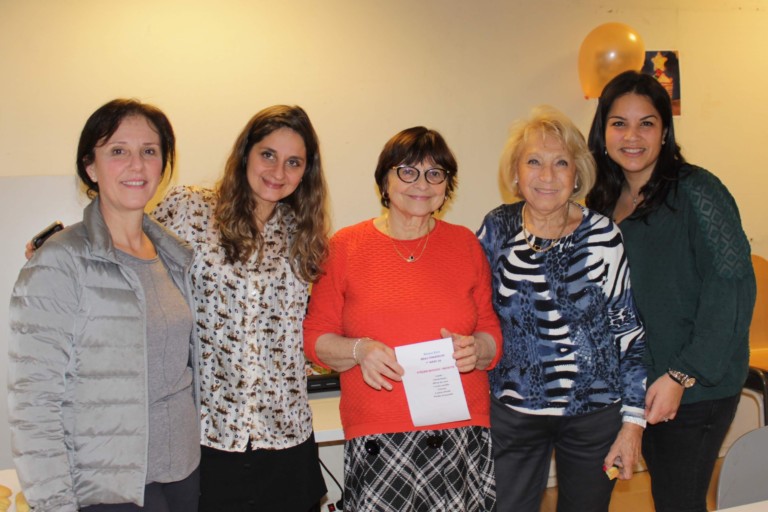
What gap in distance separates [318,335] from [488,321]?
0.58m

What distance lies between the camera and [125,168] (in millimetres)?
1785

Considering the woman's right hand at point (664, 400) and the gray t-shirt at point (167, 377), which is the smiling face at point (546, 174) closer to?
the woman's right hand at point (664, 400)

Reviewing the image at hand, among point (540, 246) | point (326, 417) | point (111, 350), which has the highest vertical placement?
point (540, 246)

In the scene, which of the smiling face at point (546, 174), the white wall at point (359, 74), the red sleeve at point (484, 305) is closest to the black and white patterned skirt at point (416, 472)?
the red sleeve at point (484, 305)

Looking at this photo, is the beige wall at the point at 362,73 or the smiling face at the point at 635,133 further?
the beige wall at the point at 362,73

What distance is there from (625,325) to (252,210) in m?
1.30

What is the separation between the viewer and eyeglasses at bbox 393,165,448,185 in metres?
2.10

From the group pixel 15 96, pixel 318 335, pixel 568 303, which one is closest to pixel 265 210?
pixel 318 335

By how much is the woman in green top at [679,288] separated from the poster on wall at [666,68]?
236 cm

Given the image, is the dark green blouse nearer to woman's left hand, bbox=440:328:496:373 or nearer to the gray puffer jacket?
woman's left hand, bbox=440:328:496:373

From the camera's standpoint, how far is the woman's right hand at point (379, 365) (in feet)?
6.33

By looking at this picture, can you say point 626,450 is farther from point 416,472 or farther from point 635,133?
point 635,133

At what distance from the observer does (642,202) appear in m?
2.29

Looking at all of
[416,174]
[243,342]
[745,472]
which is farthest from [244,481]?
[745,472]
